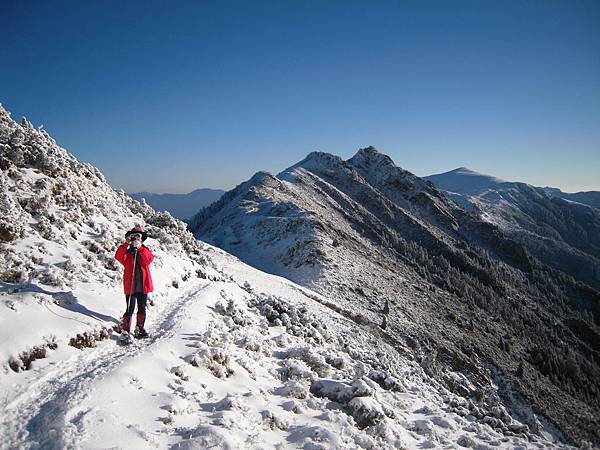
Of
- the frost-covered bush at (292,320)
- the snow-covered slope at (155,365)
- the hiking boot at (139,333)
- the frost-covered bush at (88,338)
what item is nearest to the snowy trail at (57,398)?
the snow-covered slope at (155,365)

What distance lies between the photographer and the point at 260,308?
16734 mm

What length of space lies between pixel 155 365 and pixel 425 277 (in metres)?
80.1

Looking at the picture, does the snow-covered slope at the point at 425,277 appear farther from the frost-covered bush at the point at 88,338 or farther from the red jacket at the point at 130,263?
the frost-covered bush at the point at 88,338

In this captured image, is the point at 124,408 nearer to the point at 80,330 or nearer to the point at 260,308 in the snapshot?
the point at 80,330

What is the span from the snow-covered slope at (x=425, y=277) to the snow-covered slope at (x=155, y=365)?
→ 13.4 meters

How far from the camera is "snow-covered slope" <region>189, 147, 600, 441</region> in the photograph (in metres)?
41.9

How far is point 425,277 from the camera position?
3167 inches

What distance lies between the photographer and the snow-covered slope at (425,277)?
41.9 meters

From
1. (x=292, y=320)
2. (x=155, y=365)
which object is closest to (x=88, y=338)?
(x=155, y=365)

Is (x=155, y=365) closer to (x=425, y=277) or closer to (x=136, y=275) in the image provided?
(x=136, y=275)

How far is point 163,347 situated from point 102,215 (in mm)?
8936

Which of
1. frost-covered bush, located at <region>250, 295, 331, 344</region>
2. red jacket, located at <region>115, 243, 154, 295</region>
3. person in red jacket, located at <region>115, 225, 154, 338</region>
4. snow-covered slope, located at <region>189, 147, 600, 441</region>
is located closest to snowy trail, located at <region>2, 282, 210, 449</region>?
person in red jacket, located at <region>115, 225, 154, 338</region>

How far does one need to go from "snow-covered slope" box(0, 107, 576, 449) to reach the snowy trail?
0.03 meters

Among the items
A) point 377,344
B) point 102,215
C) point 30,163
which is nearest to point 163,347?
point 102,215
